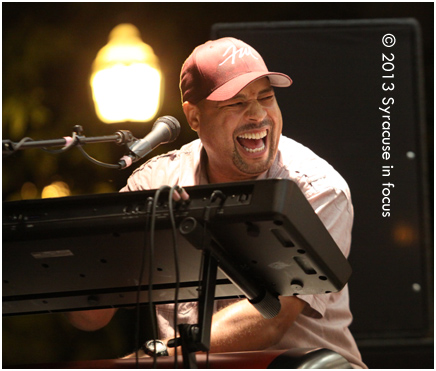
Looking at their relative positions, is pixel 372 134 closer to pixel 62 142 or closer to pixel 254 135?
pixel 254 135

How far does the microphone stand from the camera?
145 centimetres

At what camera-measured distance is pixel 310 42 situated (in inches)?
107

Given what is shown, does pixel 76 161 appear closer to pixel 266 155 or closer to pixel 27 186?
pixel 27 186

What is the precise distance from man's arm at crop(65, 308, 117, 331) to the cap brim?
72 centimetres

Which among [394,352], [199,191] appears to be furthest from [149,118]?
[199,191]

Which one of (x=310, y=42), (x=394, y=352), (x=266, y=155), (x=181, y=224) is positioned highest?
(x=310, y=42)

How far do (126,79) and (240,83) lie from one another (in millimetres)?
1113

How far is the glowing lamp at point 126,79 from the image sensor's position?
2975 mm

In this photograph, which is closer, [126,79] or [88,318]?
[88,318]

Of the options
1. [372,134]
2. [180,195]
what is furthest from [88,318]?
[372,134]

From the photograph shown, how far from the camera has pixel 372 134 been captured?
105 inches

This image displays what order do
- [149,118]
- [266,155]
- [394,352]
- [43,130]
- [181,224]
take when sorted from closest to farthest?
[181,224] → [266,155] → [394,352] → [149,118] → [43,130]

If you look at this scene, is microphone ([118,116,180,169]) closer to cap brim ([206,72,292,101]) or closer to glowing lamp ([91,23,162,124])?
cap brim ([206,72,292,101])

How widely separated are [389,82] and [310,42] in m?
0.34
